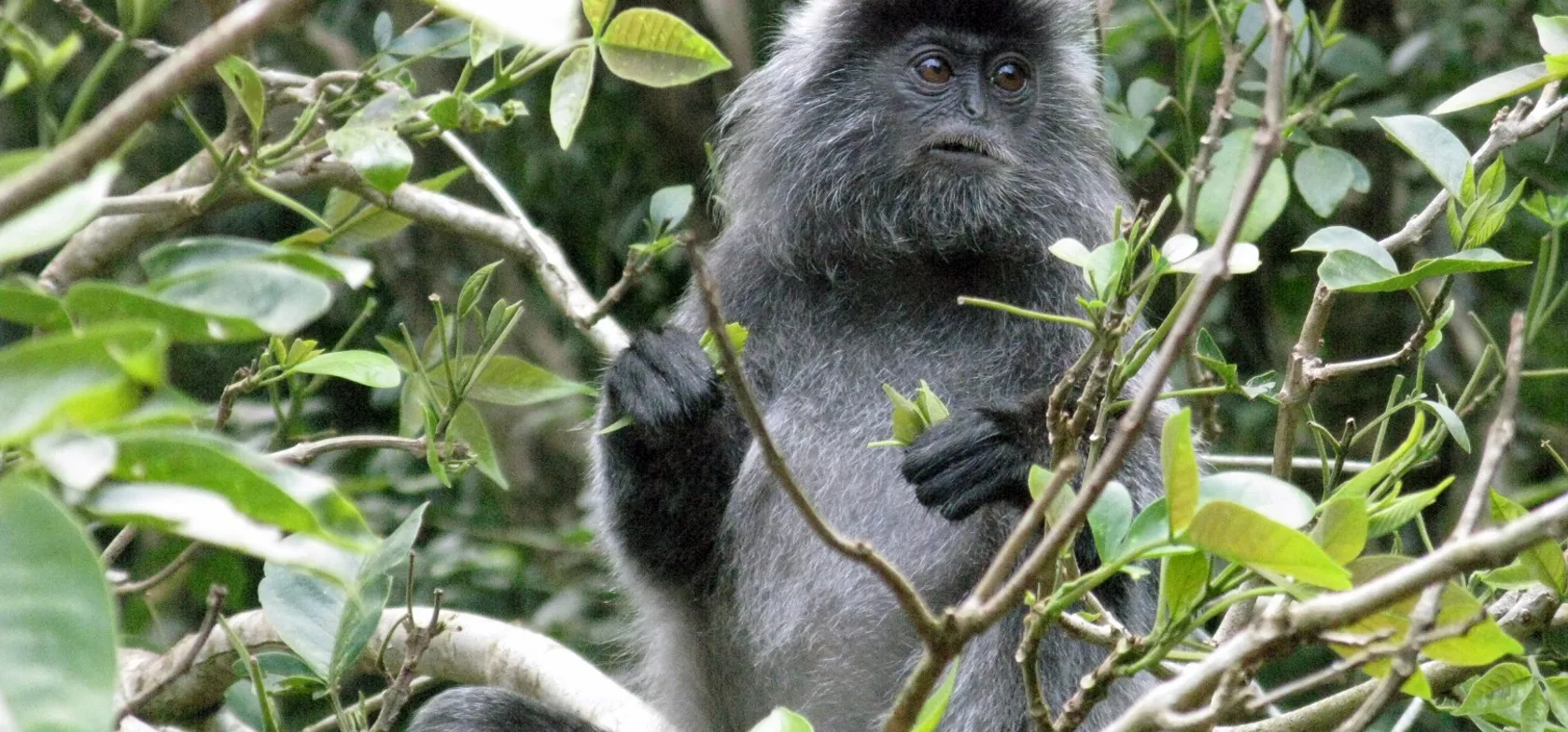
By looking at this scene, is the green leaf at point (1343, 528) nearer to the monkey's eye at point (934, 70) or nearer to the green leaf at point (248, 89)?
the green leaf at point (248, 89)

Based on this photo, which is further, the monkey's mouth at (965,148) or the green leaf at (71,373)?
the monkey's mouth at (965,148)

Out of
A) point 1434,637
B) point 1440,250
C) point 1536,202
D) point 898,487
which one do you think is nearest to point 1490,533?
A: point 1434,637

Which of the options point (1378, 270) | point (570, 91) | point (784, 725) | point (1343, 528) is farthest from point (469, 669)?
point (1343, 528)

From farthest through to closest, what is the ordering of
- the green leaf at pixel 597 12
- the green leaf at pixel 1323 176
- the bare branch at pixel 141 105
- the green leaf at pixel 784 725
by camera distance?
the green leaf at pixel 1323 176 → the green leaf at pixel 597 12 → the green leaf at pixel 784 725 → the bare branch at pixel 141 105

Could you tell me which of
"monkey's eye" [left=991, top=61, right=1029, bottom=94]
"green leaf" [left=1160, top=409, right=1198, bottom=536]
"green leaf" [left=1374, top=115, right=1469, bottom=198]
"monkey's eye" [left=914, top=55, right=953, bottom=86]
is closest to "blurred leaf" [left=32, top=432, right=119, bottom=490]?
"green leaf" [left=1160, top=409, right=1198, bottom=536]

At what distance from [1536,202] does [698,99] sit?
3904 mm

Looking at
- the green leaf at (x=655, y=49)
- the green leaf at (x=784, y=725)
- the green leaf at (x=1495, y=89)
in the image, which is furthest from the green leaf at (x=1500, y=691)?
the green leaf at (x=655, y=49)

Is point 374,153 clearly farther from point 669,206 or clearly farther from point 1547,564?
point 1547,564

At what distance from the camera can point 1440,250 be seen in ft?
17.1

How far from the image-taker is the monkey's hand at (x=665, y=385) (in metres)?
3.39

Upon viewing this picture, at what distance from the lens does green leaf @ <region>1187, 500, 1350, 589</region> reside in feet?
4.66

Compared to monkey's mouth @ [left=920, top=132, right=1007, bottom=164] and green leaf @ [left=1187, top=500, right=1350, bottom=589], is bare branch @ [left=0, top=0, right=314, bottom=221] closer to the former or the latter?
green leaf @ [left=1187, top=500, right=1350, bottom=589]

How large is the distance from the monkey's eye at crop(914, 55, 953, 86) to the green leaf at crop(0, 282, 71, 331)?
2.90m

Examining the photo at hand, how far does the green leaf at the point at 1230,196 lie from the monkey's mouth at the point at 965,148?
639 mm
